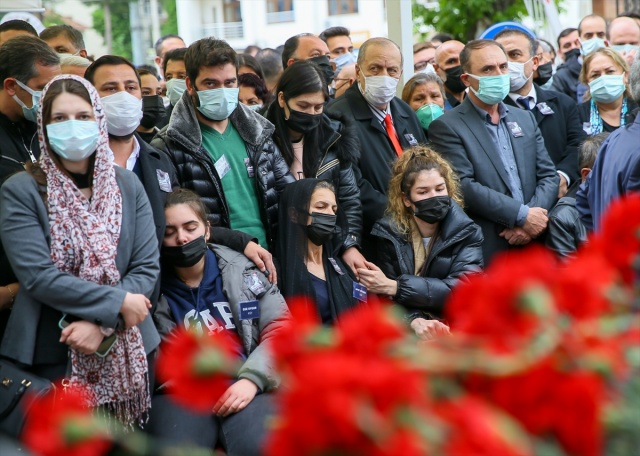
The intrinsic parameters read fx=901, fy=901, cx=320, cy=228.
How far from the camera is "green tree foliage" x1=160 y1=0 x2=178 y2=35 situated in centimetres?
4244

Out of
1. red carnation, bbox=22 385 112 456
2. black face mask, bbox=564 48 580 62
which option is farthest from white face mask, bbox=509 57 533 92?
red carnation, bbox=22 385 112 456

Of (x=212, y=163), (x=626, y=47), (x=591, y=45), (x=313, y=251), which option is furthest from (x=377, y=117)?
(x=591, y=45)

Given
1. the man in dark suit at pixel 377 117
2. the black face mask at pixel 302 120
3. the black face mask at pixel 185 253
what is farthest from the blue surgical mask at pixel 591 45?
the black face mask at pixel 185 253

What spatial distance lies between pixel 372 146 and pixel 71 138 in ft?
8.23

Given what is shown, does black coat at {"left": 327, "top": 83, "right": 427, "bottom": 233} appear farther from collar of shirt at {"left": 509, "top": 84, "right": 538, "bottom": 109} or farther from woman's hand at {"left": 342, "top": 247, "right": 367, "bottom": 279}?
collar of shirt at {"left": 509, "top": 84, "right": 538, "bottom": 109}

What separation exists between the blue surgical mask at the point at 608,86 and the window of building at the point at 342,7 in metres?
37.6

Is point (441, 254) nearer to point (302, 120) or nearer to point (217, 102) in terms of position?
point (302, 120)

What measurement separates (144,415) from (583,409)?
2931 millimetres

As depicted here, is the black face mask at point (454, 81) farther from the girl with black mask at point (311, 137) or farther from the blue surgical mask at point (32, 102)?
the blue surgical mask at point (32, 102)

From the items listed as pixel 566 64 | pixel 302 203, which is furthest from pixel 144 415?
pixel 566 64

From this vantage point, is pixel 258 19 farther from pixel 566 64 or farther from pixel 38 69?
pixel 38 69

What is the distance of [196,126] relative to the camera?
4.77m

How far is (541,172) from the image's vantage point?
19.2 feet

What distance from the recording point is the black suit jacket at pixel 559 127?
260 inches
